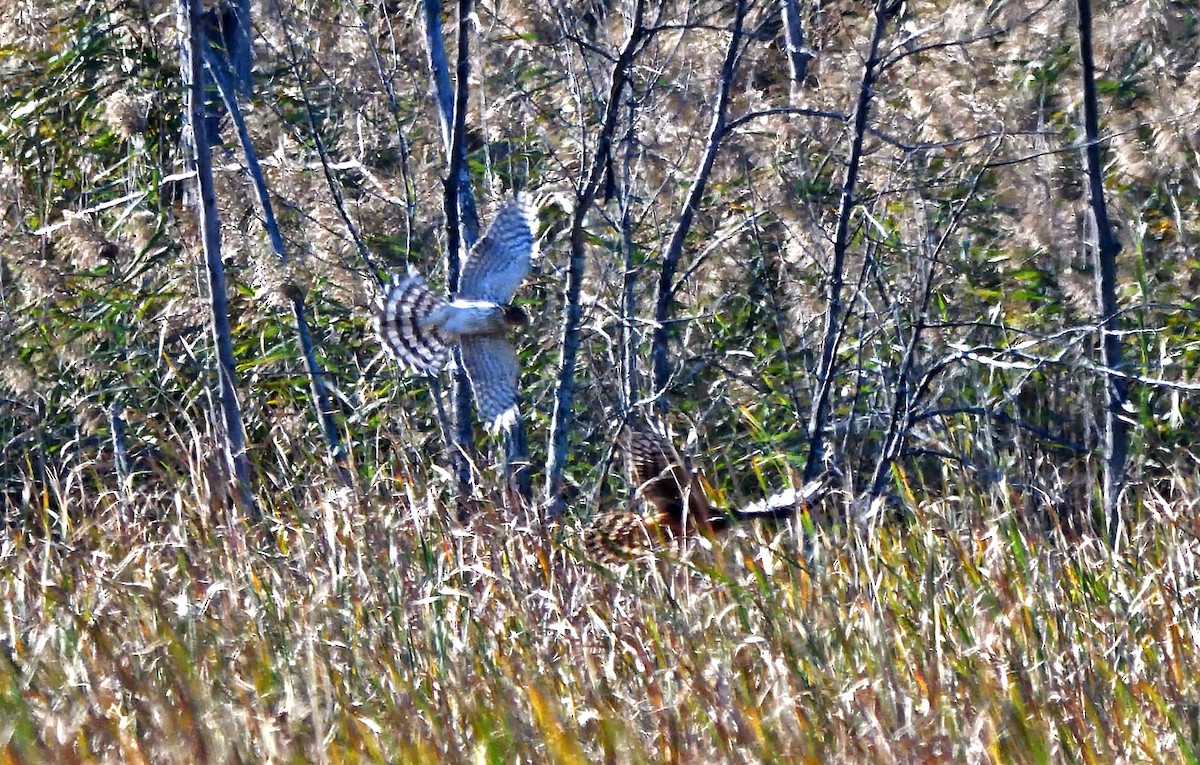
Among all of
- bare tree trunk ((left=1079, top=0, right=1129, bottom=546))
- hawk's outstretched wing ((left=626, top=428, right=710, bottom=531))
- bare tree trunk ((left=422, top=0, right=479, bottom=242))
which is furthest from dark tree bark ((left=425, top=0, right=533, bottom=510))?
bare tree trunk ((left=1079, top=0, right=1129, bottom=546))

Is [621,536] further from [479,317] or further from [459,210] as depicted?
[459,210]

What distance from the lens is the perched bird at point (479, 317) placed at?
4617 mm

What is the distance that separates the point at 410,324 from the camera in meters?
4.64

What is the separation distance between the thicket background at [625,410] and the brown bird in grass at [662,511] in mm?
111

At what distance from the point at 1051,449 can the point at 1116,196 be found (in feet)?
3.88

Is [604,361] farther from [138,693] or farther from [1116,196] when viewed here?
[138,693]

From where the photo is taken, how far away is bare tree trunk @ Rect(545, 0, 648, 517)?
423cm

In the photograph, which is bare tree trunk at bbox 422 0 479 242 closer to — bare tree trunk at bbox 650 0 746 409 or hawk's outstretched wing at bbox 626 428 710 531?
bare tree trunk at bbox 650 0 746 409

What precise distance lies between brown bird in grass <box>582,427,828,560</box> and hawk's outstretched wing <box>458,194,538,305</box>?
0.70m

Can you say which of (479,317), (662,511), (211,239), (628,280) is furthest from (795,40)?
(662,511)

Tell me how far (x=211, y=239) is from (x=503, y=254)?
80cm

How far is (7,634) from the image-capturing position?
3.83 metres

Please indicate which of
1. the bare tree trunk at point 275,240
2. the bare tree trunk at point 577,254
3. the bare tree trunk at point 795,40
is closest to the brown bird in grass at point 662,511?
the bare tree trunk at point 577,254

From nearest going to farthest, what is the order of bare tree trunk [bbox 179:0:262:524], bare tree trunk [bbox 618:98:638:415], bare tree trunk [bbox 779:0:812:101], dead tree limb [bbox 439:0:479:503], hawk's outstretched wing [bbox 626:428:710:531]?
1. hawk's outstretched wing [bbox 626:428:710:531]
2. dead tree limb [bbox 439:0:479:503]
3. bare tree trunk [bbox 179:0:262:524]
4. bare tree trunk [bbox 618:98:638:415]
5. bare tree trunk [bbox 779:0:812:101]
